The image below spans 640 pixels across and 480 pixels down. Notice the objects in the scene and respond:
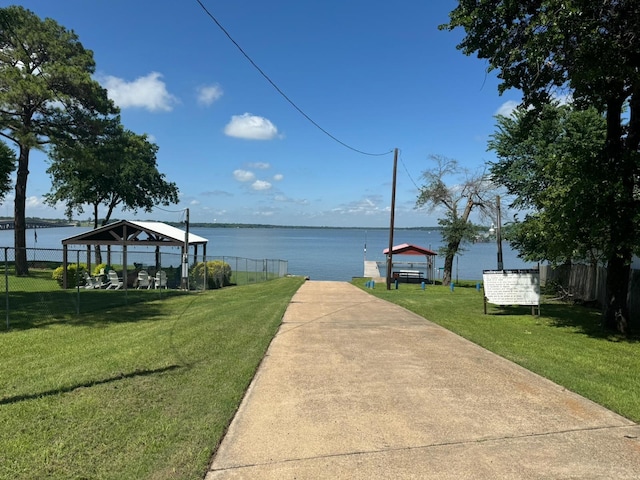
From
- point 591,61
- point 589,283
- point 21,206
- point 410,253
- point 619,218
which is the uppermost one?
point 591,61

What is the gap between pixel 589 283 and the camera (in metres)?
16.9

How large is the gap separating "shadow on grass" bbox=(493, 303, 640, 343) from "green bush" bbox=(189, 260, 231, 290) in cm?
1299

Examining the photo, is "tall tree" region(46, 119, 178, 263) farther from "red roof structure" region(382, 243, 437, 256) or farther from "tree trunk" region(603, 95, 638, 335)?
"tree trunk" region(603, 95, 638, 335)

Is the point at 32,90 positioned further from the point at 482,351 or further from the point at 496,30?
the point at 482,351

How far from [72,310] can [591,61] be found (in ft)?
43.2

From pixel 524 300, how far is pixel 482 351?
5705 mm

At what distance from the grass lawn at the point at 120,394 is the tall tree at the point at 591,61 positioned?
7.53 meters

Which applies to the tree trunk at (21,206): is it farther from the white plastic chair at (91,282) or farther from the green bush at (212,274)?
the green bush at (212,274)

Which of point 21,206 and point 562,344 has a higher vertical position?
point 21,206

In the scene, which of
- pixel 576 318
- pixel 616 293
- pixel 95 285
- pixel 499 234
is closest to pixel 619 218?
pixel 616 293

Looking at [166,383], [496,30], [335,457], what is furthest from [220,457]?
[496,30]

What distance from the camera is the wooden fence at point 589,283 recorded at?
1380 cm

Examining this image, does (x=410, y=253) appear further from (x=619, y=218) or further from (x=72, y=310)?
(x=72, y=310)

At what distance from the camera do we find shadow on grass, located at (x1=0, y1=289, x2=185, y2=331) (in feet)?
34.8
